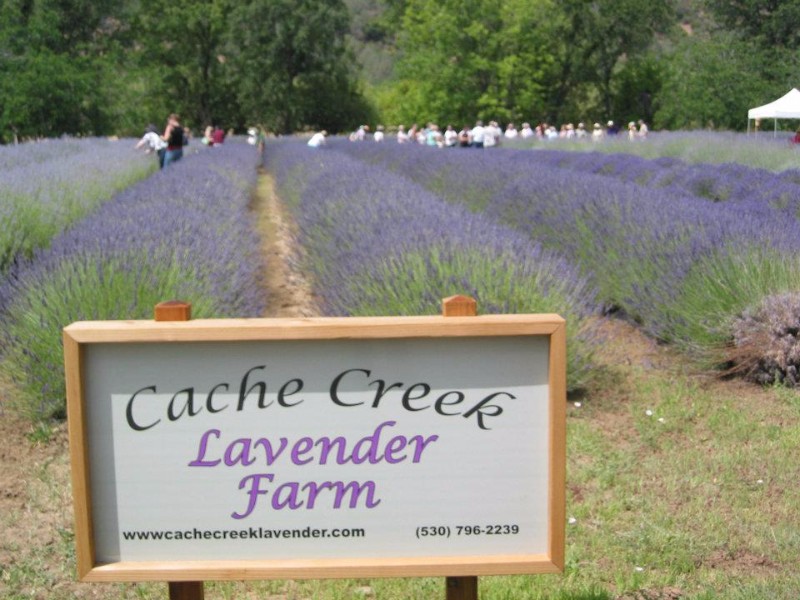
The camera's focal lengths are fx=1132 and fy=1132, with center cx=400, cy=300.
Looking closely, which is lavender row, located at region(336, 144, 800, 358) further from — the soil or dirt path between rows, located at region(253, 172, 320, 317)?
dirt path between rows, located at region(253, 172, 320, 317)

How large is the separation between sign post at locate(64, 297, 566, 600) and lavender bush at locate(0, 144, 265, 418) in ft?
9.65

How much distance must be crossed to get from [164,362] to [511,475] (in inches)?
35.2

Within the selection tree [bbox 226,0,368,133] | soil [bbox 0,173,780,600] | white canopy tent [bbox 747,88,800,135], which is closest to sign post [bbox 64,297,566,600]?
soil [bbox 0,173,780,600]

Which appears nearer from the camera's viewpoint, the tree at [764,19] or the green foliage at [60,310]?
the green foliage at [60,310]

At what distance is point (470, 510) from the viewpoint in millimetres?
2781

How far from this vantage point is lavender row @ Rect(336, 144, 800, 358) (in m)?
6.83

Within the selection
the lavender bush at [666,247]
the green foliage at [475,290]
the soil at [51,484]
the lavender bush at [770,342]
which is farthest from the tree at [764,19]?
the green foliage at [475,290]

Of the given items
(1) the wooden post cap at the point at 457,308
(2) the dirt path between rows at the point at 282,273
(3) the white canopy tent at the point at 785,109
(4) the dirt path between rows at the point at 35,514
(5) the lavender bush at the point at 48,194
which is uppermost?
(3) the white canopy tent at the point at 785,109

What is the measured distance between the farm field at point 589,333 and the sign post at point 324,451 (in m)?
0.98

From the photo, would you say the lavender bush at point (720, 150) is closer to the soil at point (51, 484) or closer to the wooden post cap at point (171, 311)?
the soil at point (51, 484)

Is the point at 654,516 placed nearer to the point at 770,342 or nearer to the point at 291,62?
the point at 770,342

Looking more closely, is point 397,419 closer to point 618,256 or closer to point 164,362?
point 164,362

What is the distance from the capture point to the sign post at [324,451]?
2.76m

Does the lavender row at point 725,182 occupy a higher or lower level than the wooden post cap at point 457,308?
lower
